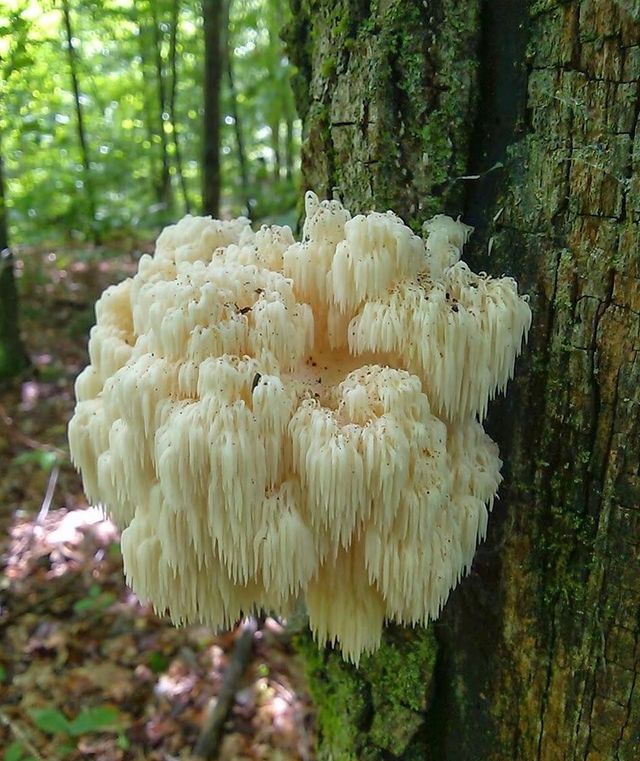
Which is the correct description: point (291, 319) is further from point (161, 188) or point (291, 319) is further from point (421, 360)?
Answer: point (161, 188)

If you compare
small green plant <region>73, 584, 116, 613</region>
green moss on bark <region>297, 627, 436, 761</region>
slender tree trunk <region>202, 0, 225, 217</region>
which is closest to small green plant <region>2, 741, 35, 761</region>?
small green plant <region>73, 584, 116, 613</region>

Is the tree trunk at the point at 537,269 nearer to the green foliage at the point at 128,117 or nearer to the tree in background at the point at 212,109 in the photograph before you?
the green foliage at the point at 128,117

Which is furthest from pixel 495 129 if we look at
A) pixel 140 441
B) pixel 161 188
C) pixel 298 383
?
pixel 161 188

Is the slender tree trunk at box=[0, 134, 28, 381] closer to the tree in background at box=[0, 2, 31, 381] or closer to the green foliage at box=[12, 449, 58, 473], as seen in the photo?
the tree in background at box=[0, 2, 31, 381]

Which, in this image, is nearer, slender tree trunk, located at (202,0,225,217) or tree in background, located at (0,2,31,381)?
slender tree trunk, located at (202,0,225,217)

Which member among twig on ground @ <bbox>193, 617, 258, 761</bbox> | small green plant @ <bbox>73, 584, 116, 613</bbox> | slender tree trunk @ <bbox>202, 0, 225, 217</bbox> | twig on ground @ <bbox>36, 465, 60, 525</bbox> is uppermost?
slender tree trunk @ <bbox>202, 0, 225, 217</bbox>

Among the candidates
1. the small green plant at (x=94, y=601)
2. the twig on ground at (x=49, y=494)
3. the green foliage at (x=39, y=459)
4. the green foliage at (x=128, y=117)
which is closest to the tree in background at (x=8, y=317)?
the green foliage at (x=128, y=117)

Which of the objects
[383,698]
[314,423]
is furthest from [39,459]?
[314,423]

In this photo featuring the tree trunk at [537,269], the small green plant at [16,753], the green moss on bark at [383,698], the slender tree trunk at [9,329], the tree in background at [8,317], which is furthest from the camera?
the slender tree trunk at [9,329]
